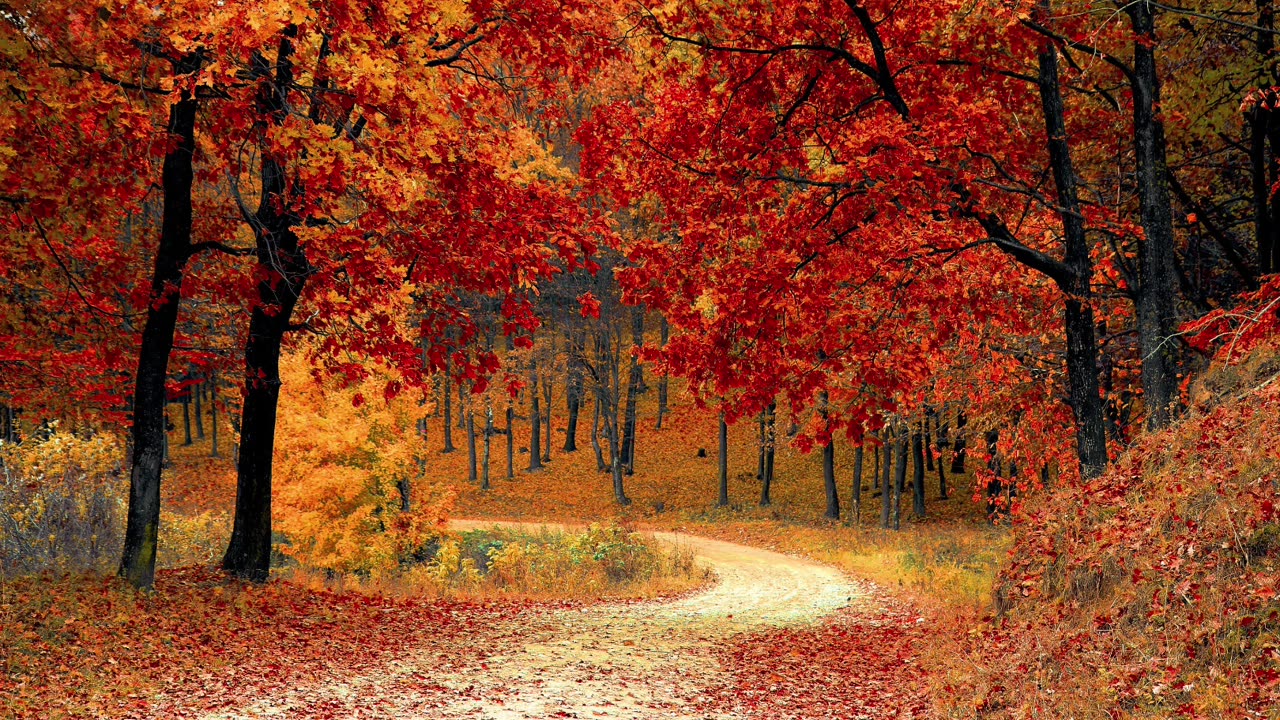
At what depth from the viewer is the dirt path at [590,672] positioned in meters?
7.93

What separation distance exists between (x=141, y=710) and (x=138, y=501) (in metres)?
4.12

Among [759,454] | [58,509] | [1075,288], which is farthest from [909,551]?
[759,454]

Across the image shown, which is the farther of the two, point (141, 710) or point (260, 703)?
point (260, 703)

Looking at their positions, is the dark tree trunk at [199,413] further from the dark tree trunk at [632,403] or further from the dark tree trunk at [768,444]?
the dark tree trunk at [768,444]

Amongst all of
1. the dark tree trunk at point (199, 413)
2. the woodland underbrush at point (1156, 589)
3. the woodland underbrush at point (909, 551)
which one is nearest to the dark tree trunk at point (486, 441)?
the woodland underbrush at point (909, 551)

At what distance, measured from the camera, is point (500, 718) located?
299 inches

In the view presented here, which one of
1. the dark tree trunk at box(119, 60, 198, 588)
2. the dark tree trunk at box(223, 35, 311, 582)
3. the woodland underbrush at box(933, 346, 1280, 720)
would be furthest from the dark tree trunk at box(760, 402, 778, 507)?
the dark tree trunk at box(119, 60, 198, 588)

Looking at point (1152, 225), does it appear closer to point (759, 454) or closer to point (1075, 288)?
point (1075, 288)

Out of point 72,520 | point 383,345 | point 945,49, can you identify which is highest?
point 945,49

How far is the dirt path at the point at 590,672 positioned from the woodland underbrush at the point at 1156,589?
2937mm

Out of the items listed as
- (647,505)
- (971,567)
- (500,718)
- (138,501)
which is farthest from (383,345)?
(647,505)

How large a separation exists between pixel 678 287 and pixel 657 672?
4.42 metres

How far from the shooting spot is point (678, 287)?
30.6ft

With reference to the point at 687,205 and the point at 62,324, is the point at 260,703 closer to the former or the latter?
the point at 687,205
